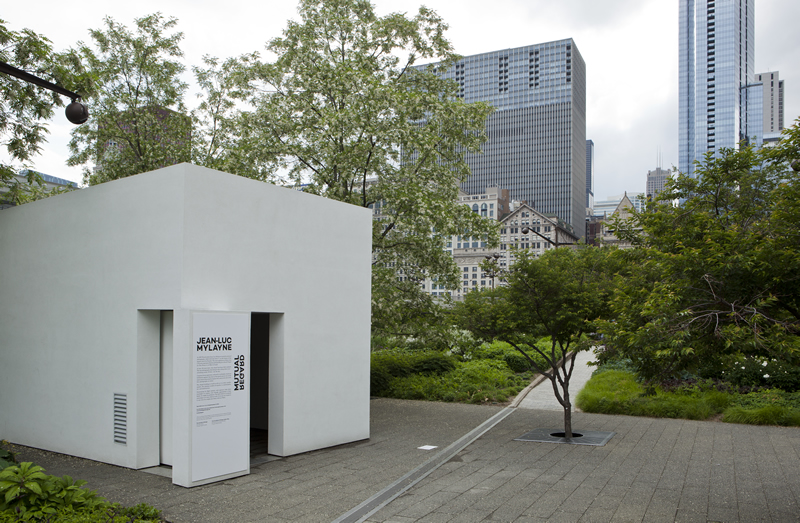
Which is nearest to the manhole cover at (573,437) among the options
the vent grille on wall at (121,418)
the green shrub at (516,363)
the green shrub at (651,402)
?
the green shrub at (651,402)

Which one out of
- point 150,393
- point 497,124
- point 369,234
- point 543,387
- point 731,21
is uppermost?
point 731,21

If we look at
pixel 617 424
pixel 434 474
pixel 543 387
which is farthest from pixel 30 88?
pixel 543 387

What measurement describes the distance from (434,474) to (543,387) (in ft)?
37.6

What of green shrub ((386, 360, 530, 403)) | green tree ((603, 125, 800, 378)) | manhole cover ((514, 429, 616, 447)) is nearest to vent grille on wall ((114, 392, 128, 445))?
green tree ((603, 125, 800, 378))

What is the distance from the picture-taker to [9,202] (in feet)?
46.8

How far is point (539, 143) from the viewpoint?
468 ft

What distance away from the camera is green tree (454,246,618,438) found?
11.8 metres

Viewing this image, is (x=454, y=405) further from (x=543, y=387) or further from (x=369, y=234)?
(x=369, y=234)

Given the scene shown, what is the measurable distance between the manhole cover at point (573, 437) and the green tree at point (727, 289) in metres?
5.07

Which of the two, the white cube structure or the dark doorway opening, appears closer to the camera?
the white cube structure

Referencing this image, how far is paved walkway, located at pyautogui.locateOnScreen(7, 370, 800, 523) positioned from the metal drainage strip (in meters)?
0.05

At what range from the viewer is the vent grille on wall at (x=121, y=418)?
361 inches

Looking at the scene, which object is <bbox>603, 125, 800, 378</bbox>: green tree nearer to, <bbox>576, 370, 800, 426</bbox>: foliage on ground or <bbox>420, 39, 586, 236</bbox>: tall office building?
<bbox>576, 370, 800, 426</bbox>: foliage on ground

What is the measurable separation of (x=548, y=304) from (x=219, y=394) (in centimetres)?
675
